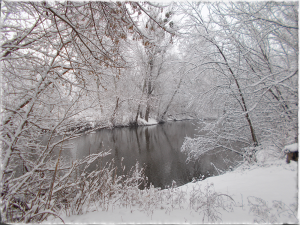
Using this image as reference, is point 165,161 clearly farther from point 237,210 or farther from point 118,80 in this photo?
point 237,210

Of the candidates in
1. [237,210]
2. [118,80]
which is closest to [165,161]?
[118,80]

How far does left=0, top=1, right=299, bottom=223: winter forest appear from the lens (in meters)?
2.25

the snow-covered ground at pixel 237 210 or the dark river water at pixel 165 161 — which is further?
the dark river water at pixel 165 161

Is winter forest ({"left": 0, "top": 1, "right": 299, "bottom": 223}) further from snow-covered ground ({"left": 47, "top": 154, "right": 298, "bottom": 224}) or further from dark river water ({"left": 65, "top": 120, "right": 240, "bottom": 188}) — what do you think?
dark river water ({"left": 65, "top": 120, "right": 240, "bottom": 188})

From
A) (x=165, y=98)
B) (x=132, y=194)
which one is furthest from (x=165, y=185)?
(x=165, y=98)

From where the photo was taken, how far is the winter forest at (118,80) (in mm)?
2250

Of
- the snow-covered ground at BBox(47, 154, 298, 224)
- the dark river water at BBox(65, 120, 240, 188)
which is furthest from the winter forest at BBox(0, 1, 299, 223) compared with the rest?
the dark river water at BBox(65, 120, 240, 188)

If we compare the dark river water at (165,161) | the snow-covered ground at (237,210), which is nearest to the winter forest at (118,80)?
the snow-covered ground at (237,210)

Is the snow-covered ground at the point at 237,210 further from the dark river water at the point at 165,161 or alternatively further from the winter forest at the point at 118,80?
the dark river water at the point at 165,161

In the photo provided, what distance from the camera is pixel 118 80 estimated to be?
4949mm

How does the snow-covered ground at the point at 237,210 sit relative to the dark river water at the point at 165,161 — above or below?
below

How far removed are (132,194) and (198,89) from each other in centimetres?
451

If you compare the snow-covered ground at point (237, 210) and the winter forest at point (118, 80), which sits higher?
the winter forest at point (118, 80)

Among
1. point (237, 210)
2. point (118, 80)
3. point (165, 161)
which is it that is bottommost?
point (237, 210)
